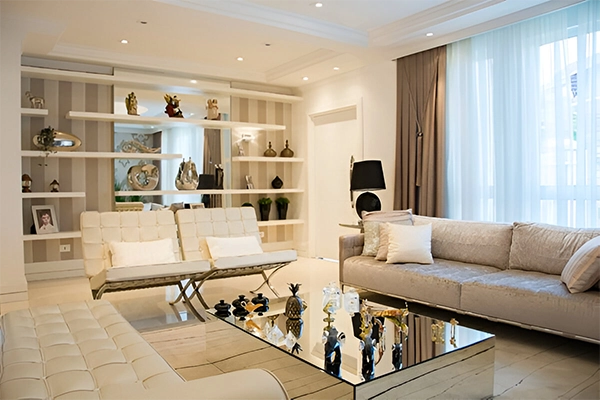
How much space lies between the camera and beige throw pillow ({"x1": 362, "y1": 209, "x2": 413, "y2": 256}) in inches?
176

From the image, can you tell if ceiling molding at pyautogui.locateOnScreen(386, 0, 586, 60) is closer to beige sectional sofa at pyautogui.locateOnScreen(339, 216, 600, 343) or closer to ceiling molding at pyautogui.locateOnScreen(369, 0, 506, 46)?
ceiling molding at pyautogui.locateOnScreen(369, 0, 506, 46)

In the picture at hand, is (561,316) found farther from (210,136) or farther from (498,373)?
(210,136)

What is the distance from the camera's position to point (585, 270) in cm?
293

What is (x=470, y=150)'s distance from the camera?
5.02m

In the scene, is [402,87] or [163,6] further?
[402,87]

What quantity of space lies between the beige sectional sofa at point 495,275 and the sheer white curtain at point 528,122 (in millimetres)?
663

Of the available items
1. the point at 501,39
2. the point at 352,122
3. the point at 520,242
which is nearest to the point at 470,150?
the point at 501,39

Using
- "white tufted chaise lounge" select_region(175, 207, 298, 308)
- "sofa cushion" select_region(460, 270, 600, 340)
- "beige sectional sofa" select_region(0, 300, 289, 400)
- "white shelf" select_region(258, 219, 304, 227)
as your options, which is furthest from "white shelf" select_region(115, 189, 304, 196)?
"sofa cushion" select_region(460, 270, 600, 340)

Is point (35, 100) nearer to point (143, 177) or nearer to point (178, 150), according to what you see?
point (143, 177)

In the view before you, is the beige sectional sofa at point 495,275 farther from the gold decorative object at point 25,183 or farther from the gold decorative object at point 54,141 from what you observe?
the gold decorative object at point 25,183

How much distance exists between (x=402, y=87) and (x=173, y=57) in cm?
299

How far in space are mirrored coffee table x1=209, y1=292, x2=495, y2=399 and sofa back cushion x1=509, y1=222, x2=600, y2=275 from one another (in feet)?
4.52

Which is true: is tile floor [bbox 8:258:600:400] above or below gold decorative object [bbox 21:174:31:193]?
below

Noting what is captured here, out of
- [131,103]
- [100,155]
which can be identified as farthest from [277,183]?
[100,155]
